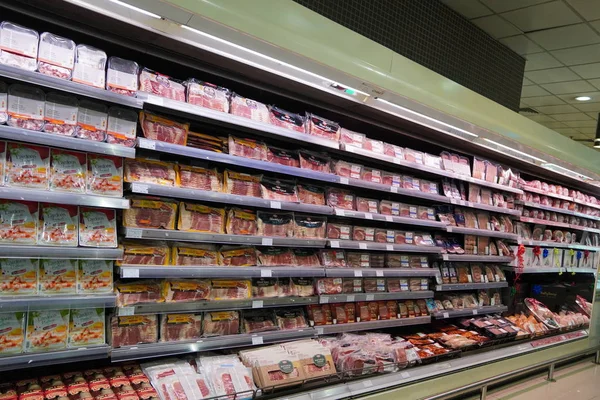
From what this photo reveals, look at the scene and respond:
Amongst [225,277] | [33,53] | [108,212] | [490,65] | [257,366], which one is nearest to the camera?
[33,53]

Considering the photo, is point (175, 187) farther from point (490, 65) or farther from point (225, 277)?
point (490, 65)

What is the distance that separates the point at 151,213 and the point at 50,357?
0.86 m

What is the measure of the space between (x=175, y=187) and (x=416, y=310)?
2.58m

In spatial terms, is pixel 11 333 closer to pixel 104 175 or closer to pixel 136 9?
pixel 104 175

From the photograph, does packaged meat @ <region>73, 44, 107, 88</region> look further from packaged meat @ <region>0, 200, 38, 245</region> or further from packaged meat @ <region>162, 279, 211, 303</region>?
packaged meat @ <region>162, 279, 211, 303</region>

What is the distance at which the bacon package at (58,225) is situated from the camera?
207 cm

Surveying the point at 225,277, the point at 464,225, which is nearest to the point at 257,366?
the point at 225,277

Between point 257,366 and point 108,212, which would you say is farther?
point 257,366

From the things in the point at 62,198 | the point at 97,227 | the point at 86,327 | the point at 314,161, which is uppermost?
the point at 314,161

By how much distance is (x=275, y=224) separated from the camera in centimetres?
295

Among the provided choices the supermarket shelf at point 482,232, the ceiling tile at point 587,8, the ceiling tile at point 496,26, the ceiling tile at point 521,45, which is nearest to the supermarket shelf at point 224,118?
the supermarket shelf at point 482,232

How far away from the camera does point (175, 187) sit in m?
2.40

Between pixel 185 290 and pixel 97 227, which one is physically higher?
pixel 97 227

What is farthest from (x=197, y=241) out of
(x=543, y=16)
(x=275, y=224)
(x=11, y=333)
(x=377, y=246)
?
(x=543, y=16)
